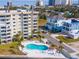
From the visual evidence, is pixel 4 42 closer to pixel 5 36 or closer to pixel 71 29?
pixel 5 36

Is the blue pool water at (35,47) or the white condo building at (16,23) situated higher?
the white condo building at (16,23)

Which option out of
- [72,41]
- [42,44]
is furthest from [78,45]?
[42,44]

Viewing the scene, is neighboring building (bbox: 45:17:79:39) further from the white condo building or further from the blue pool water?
the blue pool water

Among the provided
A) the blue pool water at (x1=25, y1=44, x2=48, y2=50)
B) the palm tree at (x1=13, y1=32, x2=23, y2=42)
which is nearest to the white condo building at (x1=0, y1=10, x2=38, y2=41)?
the palm tree at (x1=13, y1=32, x2=23, y2=42)

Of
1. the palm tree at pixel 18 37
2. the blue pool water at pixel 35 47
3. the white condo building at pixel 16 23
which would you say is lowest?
the blue pool water at pixel 35 47

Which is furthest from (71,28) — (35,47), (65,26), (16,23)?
(35,47)

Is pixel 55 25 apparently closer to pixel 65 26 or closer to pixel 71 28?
pixel 65 26

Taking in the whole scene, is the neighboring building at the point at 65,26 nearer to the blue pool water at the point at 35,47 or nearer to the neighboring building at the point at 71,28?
the neighboring building at the point at 71,28

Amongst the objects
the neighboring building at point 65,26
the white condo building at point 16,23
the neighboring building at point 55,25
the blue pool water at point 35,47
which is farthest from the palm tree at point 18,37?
the neighboring building at point 55,25

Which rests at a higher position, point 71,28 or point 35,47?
point 71,28

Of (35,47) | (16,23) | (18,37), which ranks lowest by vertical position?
(35,47)
